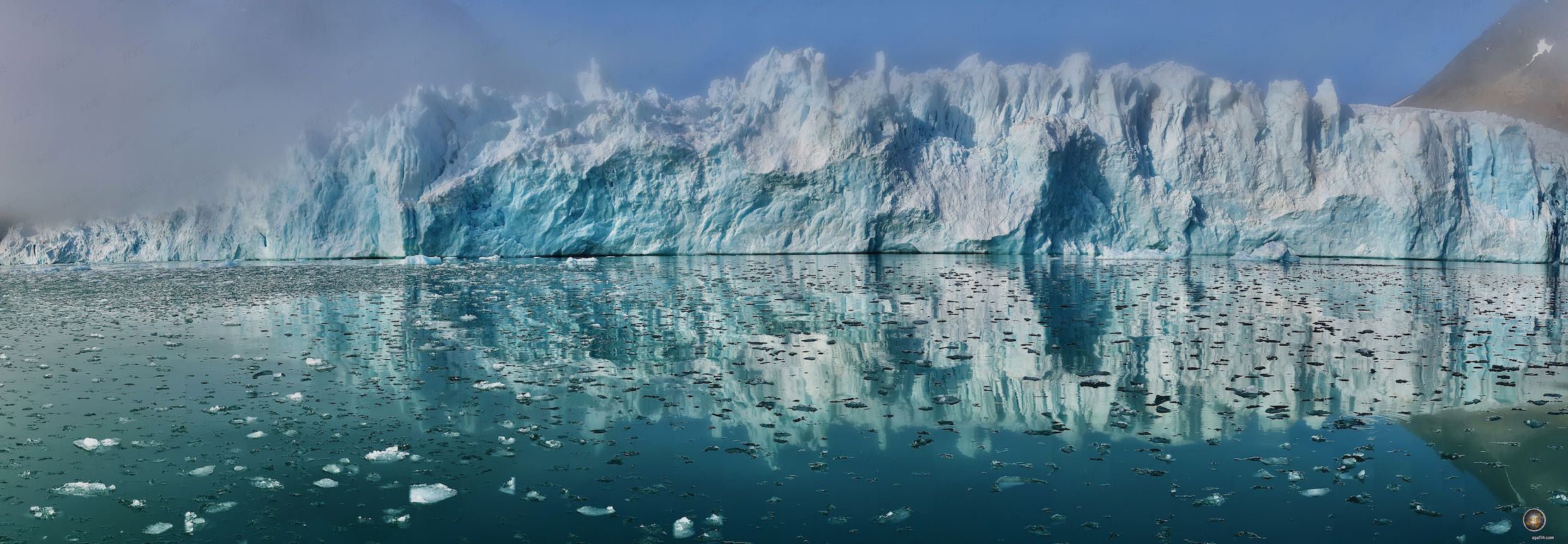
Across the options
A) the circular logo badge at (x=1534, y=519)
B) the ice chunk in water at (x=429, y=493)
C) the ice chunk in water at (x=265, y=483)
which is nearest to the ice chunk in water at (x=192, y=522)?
the ice chunk in water at (x=265, y=483)

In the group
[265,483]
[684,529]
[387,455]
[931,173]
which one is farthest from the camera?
[931,173]

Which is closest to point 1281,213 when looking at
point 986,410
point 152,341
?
point 986,410

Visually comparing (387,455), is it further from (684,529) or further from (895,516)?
(895,516)

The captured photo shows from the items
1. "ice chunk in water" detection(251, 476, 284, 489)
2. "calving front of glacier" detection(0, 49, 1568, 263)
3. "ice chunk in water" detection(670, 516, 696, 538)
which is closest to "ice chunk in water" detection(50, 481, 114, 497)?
"ice chunk in water" detection(251, 476, 284, 489)

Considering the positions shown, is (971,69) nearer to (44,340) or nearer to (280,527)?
(44,340)

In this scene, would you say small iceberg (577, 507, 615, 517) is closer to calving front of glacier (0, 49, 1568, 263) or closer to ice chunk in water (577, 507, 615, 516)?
ice chunk in water (577, 507, 615, 516)

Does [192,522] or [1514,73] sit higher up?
[1514,73]

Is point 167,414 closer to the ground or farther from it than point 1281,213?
closer to the ground

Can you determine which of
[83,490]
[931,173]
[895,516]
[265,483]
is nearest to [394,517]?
[265,483]
